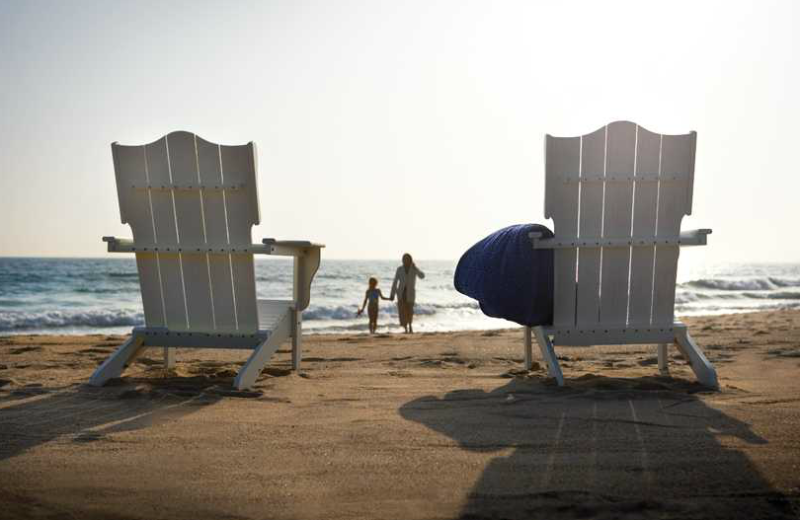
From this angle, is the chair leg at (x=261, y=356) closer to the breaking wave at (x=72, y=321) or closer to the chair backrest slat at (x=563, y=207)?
the chair backrest slat at (x=563, y=207)

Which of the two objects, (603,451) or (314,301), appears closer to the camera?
(603,451)

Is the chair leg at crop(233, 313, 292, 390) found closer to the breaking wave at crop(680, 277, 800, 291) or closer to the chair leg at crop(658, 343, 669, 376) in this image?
the chair leg at crop(658, 343, 669, 376)

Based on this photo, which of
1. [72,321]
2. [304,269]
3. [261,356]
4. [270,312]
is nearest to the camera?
[261,356]

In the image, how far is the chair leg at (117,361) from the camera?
439cm

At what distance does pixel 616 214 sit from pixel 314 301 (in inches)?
731

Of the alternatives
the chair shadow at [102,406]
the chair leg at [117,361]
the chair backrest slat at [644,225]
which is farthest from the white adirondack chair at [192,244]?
the chair backrest slat at [644,225]

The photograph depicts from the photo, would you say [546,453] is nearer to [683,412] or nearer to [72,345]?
[683,412]

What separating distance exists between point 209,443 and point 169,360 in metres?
2.42

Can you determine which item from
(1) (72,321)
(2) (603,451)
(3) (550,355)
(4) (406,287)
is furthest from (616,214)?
(1) (72,321)

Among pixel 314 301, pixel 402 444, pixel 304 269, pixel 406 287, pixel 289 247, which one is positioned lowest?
pixel 314 301

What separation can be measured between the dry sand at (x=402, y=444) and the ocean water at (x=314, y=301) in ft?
15.5

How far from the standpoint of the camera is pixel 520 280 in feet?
14.3

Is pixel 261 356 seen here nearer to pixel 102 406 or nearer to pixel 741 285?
pixel 102 406

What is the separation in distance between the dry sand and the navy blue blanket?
1.57 ft
